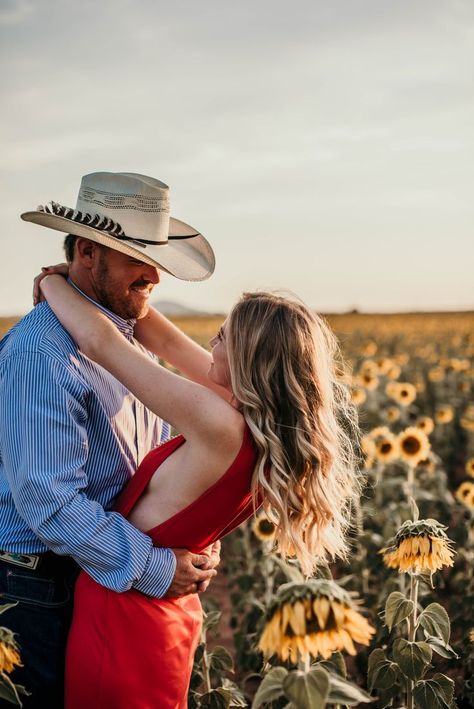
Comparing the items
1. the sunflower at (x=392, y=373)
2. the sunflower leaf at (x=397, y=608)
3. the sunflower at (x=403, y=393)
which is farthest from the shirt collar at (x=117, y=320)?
the sunflower at (x=392, y=373)

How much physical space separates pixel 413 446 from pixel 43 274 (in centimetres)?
374

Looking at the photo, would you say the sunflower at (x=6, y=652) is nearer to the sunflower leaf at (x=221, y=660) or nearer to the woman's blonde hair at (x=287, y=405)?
the woman's blonde hair at (x=287, y=405)

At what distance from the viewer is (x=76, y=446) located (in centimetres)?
270

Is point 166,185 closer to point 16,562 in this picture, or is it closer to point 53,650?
point 16,562

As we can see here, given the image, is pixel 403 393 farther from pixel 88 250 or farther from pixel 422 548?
pixel 88 250

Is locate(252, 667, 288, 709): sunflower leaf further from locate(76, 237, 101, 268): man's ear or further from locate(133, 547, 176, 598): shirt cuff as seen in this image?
locate(76, 237, 101, 268): man's ear

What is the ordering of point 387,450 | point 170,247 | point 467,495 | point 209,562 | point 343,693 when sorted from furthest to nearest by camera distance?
point 387,450
point 467,495
point 170,247
point 209,562
point 343,693

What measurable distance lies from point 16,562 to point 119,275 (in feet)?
3.55

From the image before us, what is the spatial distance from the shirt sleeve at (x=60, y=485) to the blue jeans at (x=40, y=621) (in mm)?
233

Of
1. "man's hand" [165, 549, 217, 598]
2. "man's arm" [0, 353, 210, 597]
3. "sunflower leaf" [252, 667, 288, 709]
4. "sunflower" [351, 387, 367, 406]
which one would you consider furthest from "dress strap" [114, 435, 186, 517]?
"sunflower" [351, 387, 367, 406]

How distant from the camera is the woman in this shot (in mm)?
2510

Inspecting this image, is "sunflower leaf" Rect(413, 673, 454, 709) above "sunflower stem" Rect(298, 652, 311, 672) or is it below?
below

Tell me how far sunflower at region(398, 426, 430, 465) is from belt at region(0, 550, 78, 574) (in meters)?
3.64

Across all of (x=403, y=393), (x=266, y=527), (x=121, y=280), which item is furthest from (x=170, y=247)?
(x=403, y=393)
